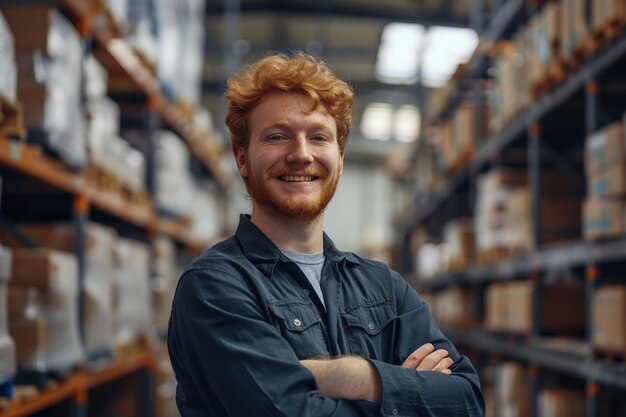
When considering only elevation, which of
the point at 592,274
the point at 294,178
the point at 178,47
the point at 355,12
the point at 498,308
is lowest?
the point at 498,308

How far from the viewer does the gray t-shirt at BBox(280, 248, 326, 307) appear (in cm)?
236

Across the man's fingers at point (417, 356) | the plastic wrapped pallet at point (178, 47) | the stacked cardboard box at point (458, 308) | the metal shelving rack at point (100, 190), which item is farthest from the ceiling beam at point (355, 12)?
the man's fingers at point (417, 356)

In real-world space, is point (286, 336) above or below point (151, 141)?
below

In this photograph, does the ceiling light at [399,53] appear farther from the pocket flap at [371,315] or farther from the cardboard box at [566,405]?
the pocket flap at [371,315]

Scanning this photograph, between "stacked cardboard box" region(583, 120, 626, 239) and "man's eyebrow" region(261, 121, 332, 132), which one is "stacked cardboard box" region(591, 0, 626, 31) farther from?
"man's eyebrow" region(261, 121, 332, 132)

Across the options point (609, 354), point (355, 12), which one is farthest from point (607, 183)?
point (355, 12)

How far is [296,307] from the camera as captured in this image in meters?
2.23

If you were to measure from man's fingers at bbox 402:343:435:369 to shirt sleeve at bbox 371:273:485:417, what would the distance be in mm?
44

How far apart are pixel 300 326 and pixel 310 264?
0.79ft

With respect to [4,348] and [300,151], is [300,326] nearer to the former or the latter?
[300,151]

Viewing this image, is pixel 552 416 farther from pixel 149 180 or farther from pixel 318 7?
pixel 318 7

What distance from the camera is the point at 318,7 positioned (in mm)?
16938

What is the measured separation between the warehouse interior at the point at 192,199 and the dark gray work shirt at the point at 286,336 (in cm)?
59

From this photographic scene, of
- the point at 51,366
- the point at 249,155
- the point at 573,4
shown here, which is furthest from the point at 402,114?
the point at 249,155
